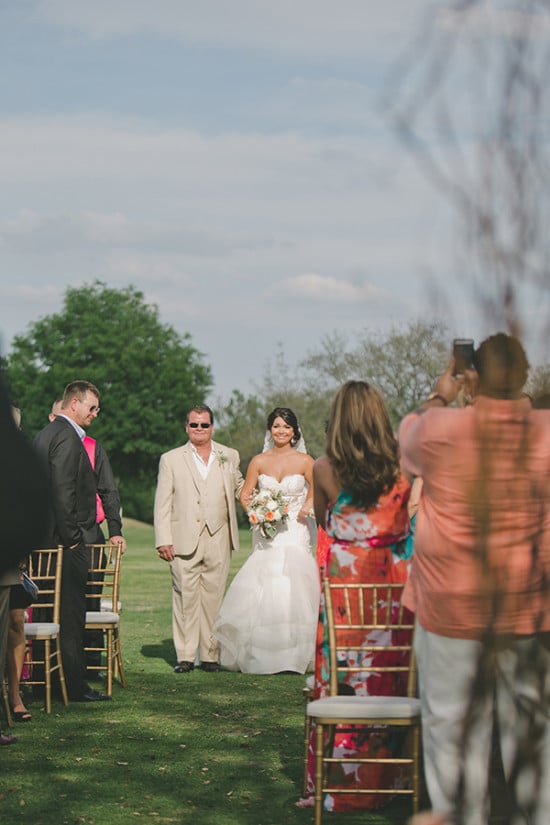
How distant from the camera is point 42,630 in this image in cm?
973

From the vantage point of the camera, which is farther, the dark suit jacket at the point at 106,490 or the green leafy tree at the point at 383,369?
the green leafy tree at the point at 383,369

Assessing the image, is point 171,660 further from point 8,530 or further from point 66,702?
point 8,530

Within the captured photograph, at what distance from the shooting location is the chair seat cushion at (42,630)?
382 inches

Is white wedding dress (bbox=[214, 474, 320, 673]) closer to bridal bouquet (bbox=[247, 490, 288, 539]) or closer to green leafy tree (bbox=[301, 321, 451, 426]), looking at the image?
bridal bouquet (bbox=[247, 490, 288, 539])

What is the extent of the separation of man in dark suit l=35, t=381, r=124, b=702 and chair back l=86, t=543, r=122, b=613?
23cm

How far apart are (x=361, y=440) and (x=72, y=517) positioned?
14.6 feet

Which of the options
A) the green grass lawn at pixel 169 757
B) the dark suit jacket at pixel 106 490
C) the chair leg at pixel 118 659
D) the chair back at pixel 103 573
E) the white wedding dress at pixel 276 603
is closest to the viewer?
the green grass lawn at pixel 169 757

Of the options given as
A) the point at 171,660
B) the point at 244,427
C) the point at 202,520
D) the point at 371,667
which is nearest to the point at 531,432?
the point at 371,667

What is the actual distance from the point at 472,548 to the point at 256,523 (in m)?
10.8

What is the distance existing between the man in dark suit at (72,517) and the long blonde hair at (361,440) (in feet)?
13.7

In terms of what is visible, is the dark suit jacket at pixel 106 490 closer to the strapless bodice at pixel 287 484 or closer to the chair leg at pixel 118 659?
the chair leg at pixel 118 659

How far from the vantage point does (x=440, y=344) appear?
283 cm

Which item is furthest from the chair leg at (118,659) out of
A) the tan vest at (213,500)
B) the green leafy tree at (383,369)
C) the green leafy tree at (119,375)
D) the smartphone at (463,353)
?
the green leafy tree at (119,375)

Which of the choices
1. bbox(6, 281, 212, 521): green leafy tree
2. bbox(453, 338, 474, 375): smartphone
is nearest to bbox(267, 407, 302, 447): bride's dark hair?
bbox(453, 338, 474, 375): smartphone
